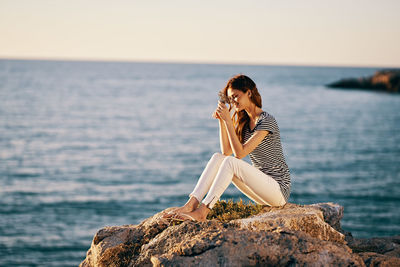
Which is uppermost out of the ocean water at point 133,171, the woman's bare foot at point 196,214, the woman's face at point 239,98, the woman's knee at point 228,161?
the woman's face at point 239,98

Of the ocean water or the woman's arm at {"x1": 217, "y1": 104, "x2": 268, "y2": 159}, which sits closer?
the woman's arm at {"x1": 217, "y1": 104, "x2": 268, "y2": 159}

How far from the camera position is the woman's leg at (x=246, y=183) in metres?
5.58

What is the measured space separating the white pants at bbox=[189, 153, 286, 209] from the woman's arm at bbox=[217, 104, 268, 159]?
366 millimetres

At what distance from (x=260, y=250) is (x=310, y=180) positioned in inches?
728

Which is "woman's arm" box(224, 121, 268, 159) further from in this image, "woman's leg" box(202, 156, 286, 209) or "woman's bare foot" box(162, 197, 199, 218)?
"woman's bare foot" box(162, 197, 199, 218)

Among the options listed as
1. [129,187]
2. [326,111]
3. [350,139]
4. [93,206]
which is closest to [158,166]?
[129,187]

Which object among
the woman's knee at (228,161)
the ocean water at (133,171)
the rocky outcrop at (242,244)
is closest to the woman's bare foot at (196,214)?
the rocky outcrop at (242,244)

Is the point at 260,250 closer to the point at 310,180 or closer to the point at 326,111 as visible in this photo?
the point at 310,180

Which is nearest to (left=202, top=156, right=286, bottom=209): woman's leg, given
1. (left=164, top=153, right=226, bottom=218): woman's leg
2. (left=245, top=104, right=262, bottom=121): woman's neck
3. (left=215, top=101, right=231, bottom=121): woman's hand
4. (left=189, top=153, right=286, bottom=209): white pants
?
(left=189, top=153, right=286, bottom=209): white pants

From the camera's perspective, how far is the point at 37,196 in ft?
64.3

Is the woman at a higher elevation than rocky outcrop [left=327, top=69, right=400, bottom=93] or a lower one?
higher

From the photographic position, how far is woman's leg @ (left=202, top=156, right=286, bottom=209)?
5582 millimetres

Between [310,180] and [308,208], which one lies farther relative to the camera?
[310,180]

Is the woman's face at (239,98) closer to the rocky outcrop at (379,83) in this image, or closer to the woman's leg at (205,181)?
the woman's leg at (205,181)
